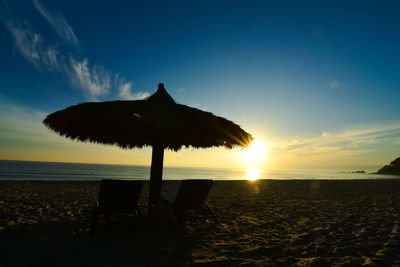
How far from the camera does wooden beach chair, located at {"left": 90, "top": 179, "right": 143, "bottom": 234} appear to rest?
3.64m

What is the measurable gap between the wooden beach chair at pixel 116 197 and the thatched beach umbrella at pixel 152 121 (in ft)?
3.02

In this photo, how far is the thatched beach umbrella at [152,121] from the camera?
404 cm

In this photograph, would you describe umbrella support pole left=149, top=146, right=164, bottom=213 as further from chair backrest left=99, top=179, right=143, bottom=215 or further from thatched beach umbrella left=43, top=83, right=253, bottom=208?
chair backrest left=99, top=179, right=143, bottom=215

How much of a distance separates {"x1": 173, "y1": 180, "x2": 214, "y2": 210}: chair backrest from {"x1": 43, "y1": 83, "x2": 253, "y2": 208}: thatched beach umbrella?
71 centimetres

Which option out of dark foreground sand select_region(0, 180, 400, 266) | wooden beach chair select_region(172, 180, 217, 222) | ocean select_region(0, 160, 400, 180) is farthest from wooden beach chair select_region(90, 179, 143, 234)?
ocean select_region(0, 160, 400, 180)

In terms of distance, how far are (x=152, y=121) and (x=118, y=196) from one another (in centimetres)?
145

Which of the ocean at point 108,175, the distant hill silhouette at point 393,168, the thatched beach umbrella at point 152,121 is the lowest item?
the ocean at point 108,175

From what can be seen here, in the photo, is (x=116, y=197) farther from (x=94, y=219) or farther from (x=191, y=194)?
(x=191, y=194)

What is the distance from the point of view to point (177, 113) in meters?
4.20

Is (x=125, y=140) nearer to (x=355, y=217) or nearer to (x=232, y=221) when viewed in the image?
(x=232, y=221)

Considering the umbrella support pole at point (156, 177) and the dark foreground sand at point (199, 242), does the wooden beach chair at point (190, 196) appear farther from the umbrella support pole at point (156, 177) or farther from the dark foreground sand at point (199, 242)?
the umbrella support pole at point (156, 177)

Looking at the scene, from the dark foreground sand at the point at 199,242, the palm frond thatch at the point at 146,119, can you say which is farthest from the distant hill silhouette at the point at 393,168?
the palm frond thatch at the point at 146,119

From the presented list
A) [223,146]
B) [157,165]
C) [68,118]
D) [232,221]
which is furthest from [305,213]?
[68,118]

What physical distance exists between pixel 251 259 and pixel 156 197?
8.58 ft
